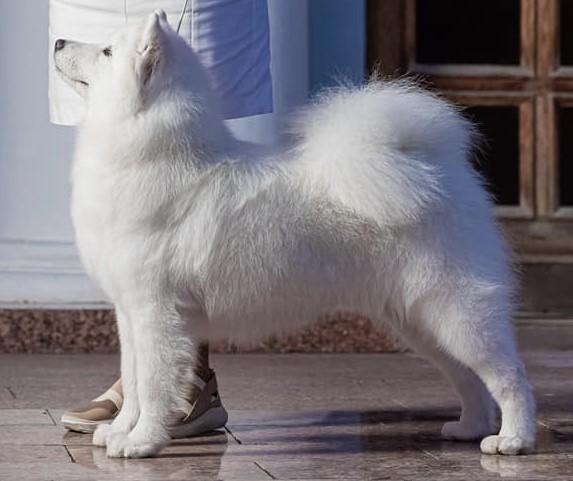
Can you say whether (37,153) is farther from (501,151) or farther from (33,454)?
(33,454)

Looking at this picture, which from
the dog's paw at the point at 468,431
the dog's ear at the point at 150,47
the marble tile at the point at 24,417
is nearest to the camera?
the dog's ear at the point at 150,47

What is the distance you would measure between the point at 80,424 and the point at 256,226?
0.95 m

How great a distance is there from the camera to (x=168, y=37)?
13.4 feet

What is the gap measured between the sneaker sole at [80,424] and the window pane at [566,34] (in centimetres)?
357

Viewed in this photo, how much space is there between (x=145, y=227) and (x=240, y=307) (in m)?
0.35

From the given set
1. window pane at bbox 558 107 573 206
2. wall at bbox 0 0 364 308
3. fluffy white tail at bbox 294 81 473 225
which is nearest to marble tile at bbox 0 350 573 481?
wall at bbox 0 0 364 308

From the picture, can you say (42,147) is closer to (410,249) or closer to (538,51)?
(538,51)

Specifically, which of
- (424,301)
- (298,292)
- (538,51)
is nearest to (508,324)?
(424,301)

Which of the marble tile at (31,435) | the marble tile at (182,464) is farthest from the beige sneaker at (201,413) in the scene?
the marble tile at (31,435)

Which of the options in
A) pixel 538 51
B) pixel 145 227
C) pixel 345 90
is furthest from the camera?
pixel 538 51

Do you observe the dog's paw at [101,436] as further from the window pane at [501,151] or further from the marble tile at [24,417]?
the window pane at [501,151]

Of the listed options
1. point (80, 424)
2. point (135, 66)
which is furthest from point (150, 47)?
point (80, 424)

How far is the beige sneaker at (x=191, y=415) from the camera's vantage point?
4496mm

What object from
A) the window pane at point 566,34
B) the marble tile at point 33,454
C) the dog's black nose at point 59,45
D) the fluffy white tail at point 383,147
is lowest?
the marble tile at point 33,454
